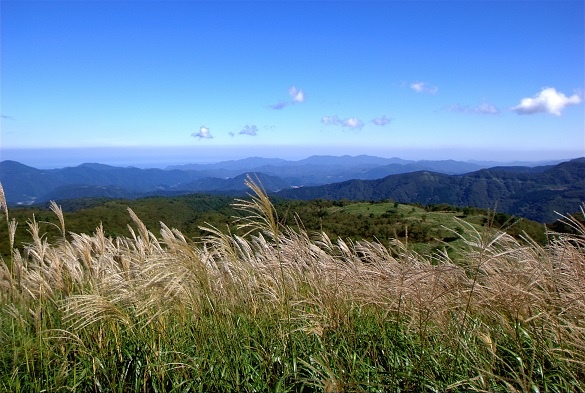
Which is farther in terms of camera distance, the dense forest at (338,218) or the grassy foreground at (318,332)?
the dense forest at (338,218)

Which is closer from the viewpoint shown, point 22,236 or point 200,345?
point 200,345

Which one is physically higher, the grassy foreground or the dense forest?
the grassy foreground

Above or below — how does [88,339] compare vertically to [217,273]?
below

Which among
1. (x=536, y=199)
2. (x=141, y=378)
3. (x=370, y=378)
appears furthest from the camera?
(x=536, y=199)

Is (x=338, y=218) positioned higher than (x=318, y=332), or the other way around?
(x=318, y=332)

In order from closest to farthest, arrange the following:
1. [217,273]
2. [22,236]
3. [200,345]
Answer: [200,345], [217,273], [22,236]

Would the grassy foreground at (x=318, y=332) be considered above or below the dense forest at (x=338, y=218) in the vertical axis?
above

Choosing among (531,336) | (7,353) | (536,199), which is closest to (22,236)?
(7,353)

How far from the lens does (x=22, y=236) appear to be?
4438cm

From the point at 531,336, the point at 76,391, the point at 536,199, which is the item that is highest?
the point at 531,336

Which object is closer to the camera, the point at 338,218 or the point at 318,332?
the point at 318,332

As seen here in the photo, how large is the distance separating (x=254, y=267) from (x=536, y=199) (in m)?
226

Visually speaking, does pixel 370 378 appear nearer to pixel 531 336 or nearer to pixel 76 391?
pixel 531 336

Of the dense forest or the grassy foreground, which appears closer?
the grassy foreground
